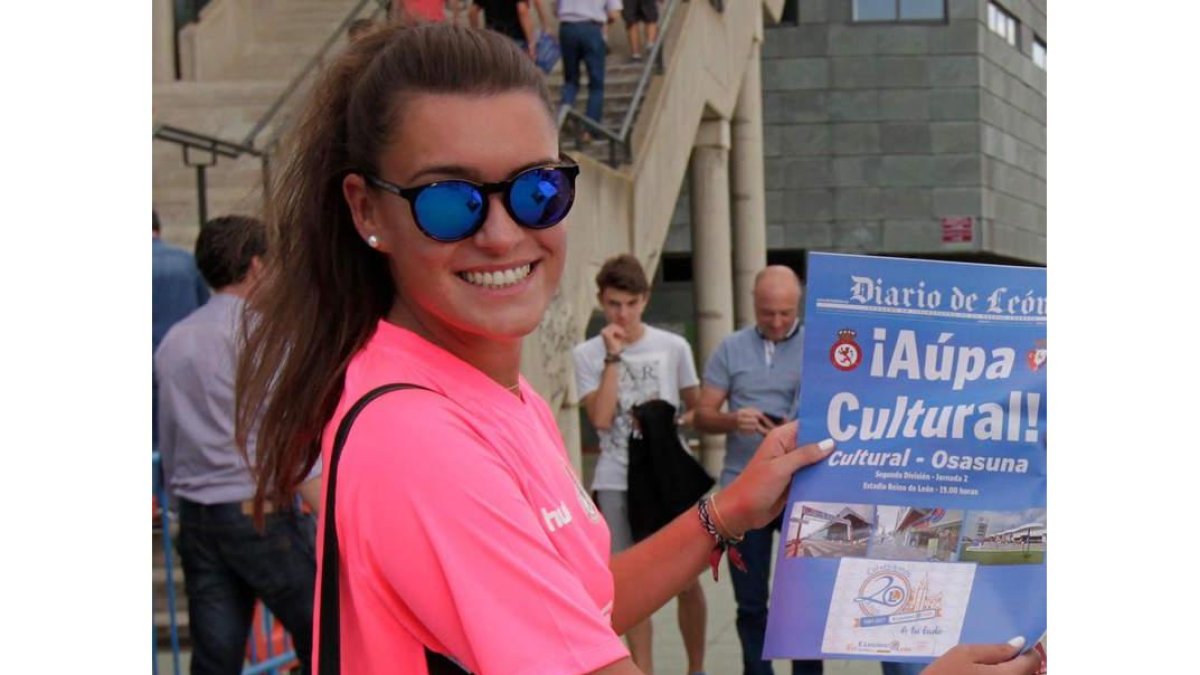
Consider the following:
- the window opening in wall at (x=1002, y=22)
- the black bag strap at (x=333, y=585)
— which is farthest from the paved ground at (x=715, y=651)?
the window opening in wall at (x=1002, y=22)

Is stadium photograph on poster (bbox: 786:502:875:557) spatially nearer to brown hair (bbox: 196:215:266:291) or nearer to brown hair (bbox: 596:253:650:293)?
brown hair (bbox: 196:215:266:291)

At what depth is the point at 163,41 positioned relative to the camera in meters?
13.4

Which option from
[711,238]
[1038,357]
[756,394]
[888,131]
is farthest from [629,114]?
[888,131]

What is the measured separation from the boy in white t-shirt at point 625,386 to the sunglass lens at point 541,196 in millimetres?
4983

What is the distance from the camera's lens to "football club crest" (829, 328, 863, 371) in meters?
2.44

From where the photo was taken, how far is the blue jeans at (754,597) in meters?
6.53

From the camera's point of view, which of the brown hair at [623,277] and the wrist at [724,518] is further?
the brown hair at [623,277]

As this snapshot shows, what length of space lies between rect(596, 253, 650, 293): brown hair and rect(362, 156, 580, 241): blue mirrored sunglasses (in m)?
5.09

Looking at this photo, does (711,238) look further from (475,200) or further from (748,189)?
(475,200)

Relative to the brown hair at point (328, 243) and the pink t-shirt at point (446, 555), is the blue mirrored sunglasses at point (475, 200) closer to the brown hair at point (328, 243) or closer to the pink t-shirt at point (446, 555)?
the brown hair at point (328, 243)

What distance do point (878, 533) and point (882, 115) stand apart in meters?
24.2

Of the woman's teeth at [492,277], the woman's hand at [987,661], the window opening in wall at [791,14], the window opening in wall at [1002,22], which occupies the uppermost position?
the window opening in wall at [791,14]

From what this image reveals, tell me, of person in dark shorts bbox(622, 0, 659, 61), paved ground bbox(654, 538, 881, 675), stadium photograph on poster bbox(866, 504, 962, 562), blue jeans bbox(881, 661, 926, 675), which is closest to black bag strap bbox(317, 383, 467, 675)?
stadium photograph on poster bbox(866, 504, 962, 562)
